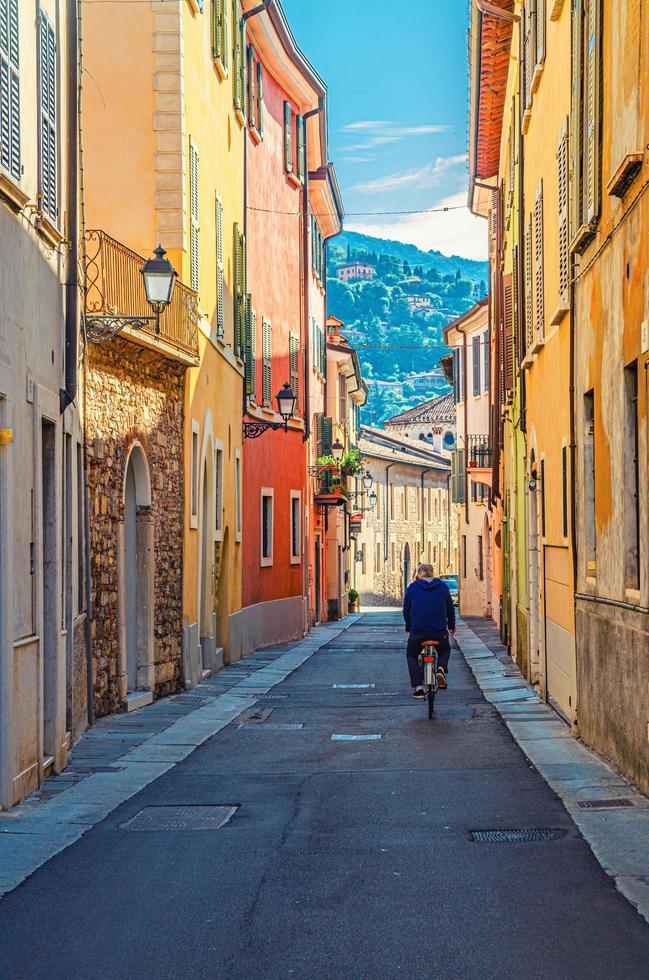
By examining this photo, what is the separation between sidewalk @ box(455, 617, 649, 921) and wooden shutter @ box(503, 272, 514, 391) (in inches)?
267

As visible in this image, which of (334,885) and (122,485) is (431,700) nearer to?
(122,485)

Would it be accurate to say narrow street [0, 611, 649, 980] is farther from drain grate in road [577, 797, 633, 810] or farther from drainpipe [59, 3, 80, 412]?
drainpipe [59, 3, 80, 412]

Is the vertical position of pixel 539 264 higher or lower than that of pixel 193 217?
lower

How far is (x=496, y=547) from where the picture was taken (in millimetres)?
40562

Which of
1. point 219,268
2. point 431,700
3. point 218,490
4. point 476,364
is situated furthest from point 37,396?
point 476,364

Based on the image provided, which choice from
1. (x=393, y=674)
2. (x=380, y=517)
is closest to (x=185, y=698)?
(x=393, y=674)

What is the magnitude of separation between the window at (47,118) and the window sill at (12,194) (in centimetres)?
88

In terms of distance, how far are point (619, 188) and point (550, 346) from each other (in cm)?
611

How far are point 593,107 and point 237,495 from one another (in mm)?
15434

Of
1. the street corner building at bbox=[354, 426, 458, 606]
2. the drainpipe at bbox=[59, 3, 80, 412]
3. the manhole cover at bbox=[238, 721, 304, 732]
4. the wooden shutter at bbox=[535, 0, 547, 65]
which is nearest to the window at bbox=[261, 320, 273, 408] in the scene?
the wooden shutter at bbox=[535, 0, 547, 65]

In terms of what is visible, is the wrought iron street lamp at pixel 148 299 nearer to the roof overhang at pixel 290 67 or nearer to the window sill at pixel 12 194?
the window sill at pixel 12 194

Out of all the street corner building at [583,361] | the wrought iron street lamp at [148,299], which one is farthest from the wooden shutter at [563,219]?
the wrought iron street lamp at [148,299]

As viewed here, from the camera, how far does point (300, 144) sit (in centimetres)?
3612

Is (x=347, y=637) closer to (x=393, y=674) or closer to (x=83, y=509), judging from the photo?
(x=393, y=674)
